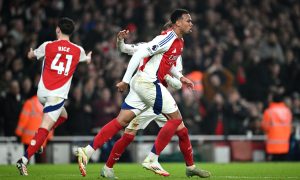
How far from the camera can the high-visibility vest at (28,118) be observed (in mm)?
17641

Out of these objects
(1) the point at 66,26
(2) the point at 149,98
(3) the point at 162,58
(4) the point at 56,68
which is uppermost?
(1) the point at 66,26

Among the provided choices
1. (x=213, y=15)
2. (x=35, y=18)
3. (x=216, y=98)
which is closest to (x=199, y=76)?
(x=216, y=98)

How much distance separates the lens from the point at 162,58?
39.6 feet

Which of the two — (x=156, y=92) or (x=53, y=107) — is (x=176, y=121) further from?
(x=53, y=107)

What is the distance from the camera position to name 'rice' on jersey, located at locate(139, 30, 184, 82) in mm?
11898

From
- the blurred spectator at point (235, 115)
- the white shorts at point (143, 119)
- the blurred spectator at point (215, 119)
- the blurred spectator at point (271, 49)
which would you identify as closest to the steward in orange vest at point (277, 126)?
the blurred spectator at point (235, 115)

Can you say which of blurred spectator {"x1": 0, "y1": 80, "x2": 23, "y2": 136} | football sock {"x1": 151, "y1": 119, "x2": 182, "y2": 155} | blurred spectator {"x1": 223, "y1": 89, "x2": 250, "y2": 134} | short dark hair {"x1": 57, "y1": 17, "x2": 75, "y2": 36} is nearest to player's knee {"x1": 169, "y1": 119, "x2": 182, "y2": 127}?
football sock {"x1": 151, "y1": 119, "x2": 182, "y2": 155}

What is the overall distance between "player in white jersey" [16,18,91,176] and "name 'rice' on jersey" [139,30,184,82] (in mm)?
1438

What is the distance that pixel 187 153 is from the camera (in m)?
12.1

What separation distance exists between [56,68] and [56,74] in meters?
0.09

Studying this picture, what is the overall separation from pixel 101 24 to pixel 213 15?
12.7 ft

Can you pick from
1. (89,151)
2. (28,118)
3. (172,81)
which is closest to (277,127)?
(28,118)

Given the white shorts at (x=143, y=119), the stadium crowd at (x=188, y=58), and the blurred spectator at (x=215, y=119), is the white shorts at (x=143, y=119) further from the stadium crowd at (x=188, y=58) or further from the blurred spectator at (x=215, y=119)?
the blurred spectator at (x=215, y=119)

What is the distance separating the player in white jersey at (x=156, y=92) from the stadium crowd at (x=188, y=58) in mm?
6397
